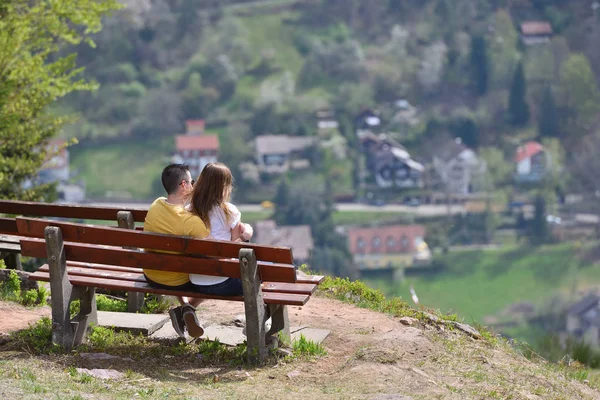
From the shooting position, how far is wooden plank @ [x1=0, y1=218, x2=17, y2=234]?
5282 mm

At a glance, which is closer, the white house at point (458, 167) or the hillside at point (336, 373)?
the hillside at point (336, 373)

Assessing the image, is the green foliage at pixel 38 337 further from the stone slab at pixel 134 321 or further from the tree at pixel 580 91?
the tree at pixel 580 91

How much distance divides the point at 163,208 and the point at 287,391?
48.0 inches

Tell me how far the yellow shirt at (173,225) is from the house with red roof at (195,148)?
82.1 metres

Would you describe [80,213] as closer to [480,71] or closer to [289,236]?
[289,236]

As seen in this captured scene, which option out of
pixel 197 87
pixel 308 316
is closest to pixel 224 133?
pixel 197 87

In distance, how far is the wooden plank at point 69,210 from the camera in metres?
5.27

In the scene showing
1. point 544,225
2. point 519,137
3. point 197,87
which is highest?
point 197,87

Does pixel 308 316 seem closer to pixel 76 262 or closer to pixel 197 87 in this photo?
pixel 76 262

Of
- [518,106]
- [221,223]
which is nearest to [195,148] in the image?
[518,106]

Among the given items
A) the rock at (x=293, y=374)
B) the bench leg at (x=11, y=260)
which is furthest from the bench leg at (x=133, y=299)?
the rock at (x=293, y=374)

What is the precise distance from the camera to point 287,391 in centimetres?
412

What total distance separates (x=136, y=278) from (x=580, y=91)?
98623mm

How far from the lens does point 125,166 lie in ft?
278
